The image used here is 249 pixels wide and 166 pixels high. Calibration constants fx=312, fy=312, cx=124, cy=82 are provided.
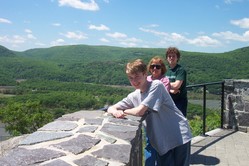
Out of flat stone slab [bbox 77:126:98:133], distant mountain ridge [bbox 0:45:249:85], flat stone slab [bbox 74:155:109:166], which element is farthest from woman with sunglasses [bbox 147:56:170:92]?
distant mountain ridge [bbox 0:45:249:85]

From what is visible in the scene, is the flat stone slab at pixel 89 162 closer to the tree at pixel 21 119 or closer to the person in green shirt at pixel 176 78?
the person in green shirt at pixel 176 78

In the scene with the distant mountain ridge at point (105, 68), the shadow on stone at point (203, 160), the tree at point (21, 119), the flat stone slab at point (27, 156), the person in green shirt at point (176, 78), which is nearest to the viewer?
the flat stone slab at point (27, 156)

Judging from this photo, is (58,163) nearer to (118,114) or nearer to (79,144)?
(79,144)

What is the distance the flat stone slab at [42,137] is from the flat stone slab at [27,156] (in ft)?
0.59

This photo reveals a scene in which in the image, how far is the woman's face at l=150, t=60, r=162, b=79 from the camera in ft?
10.6

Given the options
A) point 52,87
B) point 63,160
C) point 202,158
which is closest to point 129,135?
point 63,160

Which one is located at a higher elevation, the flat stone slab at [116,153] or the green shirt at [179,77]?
the green shirt at [179,77]

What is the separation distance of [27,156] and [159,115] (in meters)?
1.17

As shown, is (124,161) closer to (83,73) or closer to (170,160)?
(170,160)

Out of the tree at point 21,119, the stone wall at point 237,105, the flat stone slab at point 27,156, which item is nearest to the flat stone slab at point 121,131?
the flat stone slab at point 27,156

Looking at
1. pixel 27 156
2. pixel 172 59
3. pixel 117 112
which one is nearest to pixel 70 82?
pixel 172 59

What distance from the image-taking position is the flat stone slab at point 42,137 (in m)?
2.21

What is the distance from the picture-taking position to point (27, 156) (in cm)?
189

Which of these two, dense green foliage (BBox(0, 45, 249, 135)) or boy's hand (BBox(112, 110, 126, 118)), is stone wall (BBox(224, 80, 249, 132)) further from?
dense green foliage (BBox(0, 45, 249, 135))
